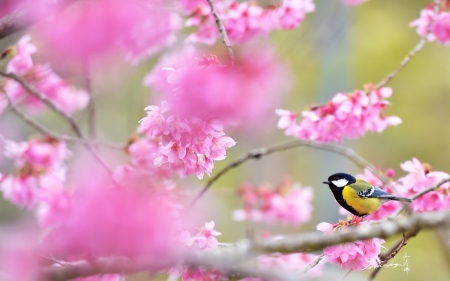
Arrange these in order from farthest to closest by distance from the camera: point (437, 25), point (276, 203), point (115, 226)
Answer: point (276, 203), point (437, 25), point (115, 226)

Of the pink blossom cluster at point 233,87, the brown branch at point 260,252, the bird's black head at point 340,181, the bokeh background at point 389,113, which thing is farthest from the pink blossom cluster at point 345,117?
the bokeh background at point 389,113

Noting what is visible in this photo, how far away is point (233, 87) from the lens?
0.75 m

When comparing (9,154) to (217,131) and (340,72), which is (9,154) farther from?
(340,72)

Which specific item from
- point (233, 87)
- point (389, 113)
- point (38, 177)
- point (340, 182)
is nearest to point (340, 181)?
point (340, 182)

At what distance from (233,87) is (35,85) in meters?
1.20

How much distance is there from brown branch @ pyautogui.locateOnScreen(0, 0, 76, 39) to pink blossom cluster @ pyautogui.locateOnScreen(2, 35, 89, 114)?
1.01 feet

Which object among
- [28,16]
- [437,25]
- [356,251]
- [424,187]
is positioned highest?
[437,25]

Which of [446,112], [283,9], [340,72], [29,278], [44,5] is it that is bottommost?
[29,278]

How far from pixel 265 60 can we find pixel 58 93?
1476mm

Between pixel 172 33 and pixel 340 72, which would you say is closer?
pixel 172 33

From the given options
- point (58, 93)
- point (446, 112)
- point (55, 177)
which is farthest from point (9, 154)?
point (446, 112)

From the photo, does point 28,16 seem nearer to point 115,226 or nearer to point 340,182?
point 115,226

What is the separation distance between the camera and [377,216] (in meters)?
1.32

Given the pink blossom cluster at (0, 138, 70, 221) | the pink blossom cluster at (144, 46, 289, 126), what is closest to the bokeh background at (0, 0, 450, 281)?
the pink blossom cluster at (0, 138, 70, 221)
